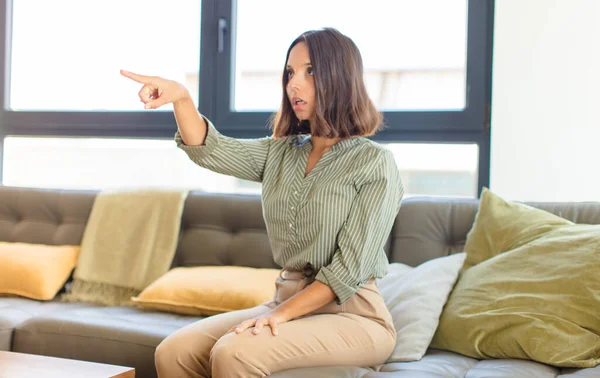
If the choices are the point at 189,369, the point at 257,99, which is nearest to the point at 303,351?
the point at 189,369

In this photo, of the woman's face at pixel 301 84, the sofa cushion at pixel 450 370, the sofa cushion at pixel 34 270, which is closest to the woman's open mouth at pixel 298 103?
the woman's face at pixel 301 84

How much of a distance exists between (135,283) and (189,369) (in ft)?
3.53

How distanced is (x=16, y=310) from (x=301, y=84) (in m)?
1.35

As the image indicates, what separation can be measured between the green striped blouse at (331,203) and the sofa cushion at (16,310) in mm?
960

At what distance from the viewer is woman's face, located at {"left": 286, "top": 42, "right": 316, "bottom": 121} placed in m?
1.79

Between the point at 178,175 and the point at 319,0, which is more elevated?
the point at 319,0

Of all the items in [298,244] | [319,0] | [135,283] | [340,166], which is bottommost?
[135,283]

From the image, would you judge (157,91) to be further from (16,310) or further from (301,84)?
(16,310)

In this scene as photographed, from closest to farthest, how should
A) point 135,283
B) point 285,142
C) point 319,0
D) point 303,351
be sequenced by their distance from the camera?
point 303,351
point 285,142
point 135,283
point 319,0

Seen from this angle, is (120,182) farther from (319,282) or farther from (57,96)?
(319,282)

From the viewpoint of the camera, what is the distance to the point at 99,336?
7.07ft

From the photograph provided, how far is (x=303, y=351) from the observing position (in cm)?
155

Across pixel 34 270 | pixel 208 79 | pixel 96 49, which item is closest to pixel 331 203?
pixel 34 270

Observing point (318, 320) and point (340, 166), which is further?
point (340, 166)
